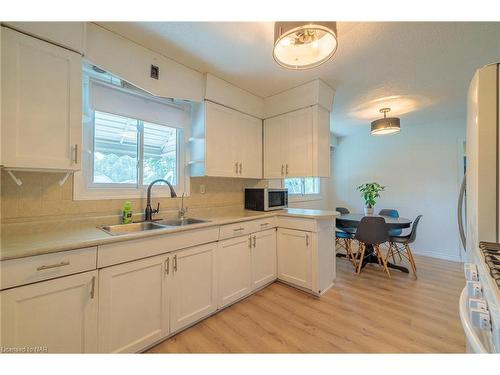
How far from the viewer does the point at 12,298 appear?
995 mm

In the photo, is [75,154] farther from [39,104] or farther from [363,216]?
[363,216]

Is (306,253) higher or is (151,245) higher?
(151,245)

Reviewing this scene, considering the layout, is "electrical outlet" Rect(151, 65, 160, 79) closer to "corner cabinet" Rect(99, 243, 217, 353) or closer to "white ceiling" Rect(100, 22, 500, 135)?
"white ceiling" Rect(100, 22, 500, 135)

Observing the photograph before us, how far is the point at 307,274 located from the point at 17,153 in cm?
257

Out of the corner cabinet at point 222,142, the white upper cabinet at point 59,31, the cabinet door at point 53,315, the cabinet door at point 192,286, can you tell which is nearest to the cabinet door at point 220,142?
the corner cabinet at point 222,142

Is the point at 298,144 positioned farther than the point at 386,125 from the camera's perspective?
No

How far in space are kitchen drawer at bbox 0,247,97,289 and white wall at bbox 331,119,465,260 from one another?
4.75 meters

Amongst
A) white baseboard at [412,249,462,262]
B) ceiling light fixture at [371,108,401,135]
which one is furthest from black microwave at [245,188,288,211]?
white baseboard at [412,249,462,262]

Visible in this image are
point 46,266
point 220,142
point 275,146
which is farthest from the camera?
point 275,146

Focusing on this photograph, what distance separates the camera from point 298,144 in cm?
261

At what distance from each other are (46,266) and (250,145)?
225 cm

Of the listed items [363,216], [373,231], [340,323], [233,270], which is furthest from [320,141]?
[340,323]

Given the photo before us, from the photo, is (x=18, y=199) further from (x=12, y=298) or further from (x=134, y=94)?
(x=134, y=94)
